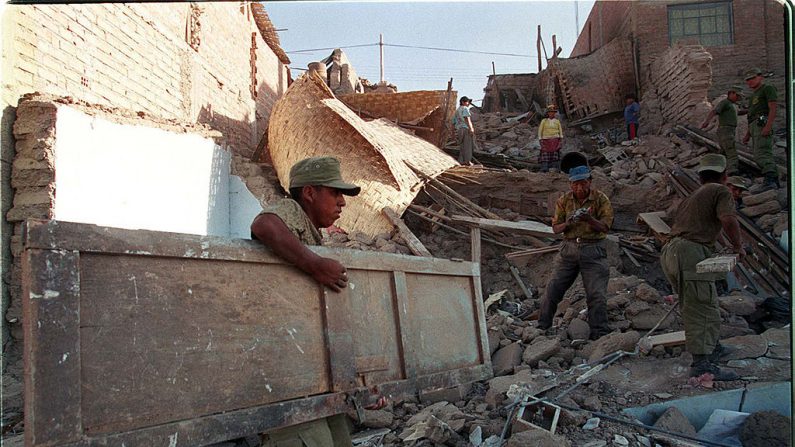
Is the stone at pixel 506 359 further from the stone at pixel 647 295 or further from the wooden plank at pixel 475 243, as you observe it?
the wooden plank at pixel 475 243

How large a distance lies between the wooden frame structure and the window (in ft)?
47.1

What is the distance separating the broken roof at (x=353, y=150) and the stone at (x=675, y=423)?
5034 millimetres

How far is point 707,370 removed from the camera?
388 cm

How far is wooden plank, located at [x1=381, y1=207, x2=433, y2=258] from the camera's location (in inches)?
289

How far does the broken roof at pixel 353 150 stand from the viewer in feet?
26.4

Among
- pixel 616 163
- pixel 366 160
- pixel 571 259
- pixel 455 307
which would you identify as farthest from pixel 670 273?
pixel 616 163

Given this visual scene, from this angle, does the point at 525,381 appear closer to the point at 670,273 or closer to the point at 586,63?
the point at 670,273

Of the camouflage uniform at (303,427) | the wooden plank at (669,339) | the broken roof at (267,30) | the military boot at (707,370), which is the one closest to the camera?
the camouflage uniform at (303,427)

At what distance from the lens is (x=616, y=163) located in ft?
36.5

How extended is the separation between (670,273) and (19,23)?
5846 mm

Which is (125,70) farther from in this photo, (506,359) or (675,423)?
(675,423)

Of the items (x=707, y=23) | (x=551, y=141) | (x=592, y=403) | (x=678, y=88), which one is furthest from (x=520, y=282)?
(x=707, y=23)

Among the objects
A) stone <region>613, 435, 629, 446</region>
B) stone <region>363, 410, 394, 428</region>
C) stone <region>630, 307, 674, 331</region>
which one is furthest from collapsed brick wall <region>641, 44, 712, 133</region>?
stone <region>363, 410, 394, 428</region>

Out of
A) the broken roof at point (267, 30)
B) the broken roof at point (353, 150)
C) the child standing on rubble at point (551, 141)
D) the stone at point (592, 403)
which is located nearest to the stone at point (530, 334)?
the stone at point (592, 403)
